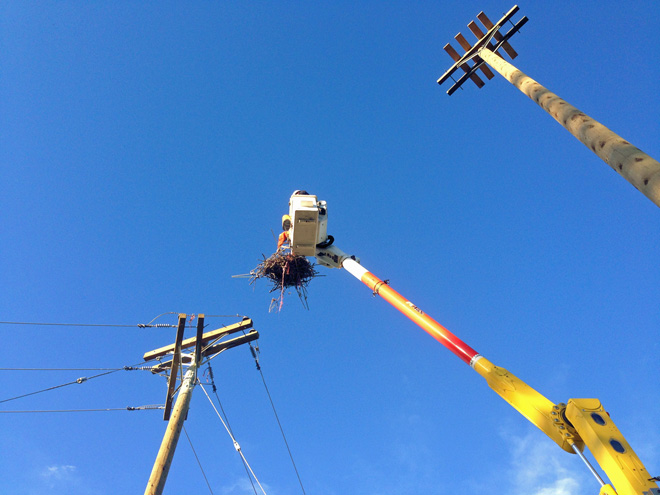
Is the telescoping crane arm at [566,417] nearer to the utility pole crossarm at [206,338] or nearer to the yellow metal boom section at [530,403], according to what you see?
the yellow metal boom section at [530,403]

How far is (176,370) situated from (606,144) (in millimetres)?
7408

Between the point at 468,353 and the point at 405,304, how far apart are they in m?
1.65

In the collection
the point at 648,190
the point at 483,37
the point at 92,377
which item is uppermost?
the point at 483,37

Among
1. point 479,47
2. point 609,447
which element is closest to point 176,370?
point 609,447

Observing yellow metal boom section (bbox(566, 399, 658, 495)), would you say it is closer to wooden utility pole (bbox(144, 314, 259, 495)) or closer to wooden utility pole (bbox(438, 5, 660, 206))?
wooden utility pole (bbox(438, 5, 660, 206))

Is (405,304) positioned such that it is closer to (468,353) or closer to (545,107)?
(468,353)

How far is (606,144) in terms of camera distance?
459 cm

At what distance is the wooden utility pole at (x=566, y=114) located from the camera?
12.8 feet

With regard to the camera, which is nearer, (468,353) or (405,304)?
(468,353)

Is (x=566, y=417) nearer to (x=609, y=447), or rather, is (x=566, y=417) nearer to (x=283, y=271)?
(x=609, y=447)

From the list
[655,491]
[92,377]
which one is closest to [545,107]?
[655,491]

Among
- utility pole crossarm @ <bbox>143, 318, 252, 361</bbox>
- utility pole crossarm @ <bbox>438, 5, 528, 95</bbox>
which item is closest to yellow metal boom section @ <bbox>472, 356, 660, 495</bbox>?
utility pole crossarm @ <bbox>143, 318, 252, 361</bbox>

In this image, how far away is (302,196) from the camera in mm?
9812

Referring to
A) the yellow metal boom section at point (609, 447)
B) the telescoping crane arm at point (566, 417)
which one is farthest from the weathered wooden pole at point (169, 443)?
the yellow metal boom section at point (609, 447)
